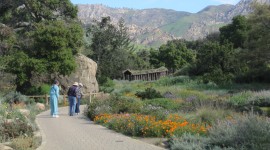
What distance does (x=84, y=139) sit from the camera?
11766 millimetres

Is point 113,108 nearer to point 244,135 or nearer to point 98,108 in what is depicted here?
point 98,108

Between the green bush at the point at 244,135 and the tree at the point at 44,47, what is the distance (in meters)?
23.5

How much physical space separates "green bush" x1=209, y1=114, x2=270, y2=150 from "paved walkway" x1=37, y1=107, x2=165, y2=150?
1.63 metres

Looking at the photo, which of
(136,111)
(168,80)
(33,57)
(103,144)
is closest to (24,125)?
(103,144)

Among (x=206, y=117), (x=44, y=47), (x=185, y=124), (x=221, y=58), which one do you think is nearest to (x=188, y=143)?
(x=185, y=124)

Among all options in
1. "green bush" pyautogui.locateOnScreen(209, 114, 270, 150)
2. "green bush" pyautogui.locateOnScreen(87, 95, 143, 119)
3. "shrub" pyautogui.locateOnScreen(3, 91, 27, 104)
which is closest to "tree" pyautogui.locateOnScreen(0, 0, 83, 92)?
"shrub" pyautogui.locateOnScreen(3, 91, 27, 104)

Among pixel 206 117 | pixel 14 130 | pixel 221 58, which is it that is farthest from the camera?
pixel 221 58

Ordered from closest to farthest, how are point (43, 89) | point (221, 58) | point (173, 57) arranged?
point (43, 89), point (221, 58), point (173, 57)

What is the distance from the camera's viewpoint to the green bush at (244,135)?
8.29 metres

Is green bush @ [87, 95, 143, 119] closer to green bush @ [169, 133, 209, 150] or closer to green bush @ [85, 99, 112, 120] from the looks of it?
green bush @ [85, 99, 112, 120]

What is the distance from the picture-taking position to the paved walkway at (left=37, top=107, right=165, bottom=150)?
10477 millimetres

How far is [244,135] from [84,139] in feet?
16.3

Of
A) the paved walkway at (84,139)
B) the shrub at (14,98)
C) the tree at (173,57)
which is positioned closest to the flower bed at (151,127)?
the paved walkway at (84,139)

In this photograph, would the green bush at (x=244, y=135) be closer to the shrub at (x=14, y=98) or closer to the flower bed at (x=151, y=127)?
the flower bed at (x=151, y=127)
